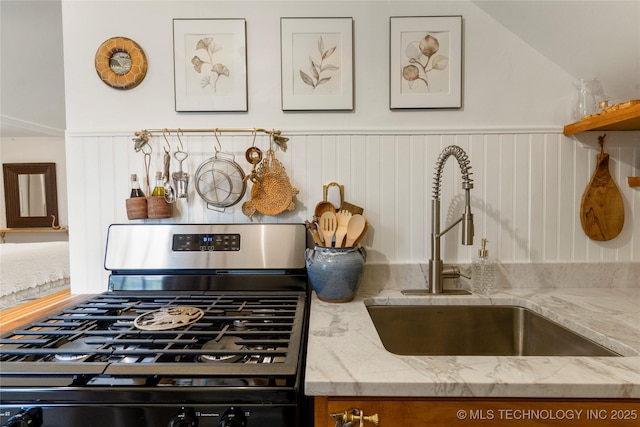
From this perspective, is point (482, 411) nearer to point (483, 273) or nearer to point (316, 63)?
point (483, 273)

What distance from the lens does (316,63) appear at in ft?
4.30

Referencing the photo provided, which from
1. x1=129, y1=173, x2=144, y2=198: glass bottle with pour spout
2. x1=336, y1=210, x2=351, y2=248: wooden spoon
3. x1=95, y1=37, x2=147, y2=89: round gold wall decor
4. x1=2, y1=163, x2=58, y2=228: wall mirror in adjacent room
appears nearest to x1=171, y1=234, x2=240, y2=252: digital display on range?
x1=129, y1=173, x2=144, y2=198: glass bottle with pour spout

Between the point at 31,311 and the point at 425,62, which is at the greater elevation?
the point at 425,62

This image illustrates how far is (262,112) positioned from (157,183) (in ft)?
1.58

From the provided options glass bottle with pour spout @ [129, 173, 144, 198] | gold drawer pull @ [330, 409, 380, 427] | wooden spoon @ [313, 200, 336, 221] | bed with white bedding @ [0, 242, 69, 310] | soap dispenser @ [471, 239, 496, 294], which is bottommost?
bed with white bedding @ [0, 242, 69, 310]

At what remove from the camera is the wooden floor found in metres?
1.02

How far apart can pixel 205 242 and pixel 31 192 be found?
4.66 metres

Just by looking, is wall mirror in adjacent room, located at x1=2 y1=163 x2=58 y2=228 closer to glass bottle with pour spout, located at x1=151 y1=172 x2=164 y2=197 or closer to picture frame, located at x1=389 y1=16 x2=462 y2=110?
glass bottle with pour spout, located at x1=151 y1=172 x2=164 y2=197

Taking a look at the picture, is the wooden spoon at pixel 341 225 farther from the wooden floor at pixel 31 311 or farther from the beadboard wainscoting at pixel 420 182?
the wooden floor at pixel 31 311

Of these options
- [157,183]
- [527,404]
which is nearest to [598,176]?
[527,404]

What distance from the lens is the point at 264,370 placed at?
2.21 feet

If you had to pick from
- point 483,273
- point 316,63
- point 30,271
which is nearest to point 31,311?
point 316,63

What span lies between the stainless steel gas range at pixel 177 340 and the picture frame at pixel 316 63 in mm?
495

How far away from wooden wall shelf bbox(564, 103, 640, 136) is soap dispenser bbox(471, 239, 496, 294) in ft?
1.70
